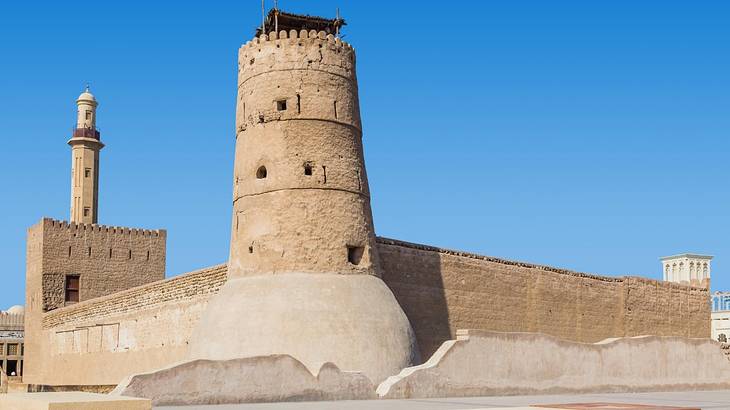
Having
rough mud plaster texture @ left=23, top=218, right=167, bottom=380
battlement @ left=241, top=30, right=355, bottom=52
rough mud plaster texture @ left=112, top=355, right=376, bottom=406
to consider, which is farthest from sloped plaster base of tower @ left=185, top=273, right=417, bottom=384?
rough mud plaster texture @ left=23, top=218, right=167, bottom=380

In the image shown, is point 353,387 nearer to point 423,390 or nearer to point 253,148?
point 423,390

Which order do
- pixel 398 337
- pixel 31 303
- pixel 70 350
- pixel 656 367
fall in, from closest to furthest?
pixel 398 337, pixel 656 367, pixel 70 350, pixel 31 303

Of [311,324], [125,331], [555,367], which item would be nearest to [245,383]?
[311,324]

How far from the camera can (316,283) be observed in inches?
680

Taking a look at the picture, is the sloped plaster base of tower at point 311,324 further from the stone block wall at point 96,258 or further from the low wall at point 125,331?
the stone block wall at point 96,258

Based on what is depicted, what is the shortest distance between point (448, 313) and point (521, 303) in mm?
2744

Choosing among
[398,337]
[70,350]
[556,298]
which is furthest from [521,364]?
[70,350]

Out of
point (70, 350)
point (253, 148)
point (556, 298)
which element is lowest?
point (70, 350)

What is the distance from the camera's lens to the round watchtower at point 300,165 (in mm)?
17703

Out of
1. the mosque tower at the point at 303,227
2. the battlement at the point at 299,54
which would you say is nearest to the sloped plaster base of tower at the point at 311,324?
the mosque tower at the point at 303,227

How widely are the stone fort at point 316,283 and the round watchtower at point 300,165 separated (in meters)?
0.03

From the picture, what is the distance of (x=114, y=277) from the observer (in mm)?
32469

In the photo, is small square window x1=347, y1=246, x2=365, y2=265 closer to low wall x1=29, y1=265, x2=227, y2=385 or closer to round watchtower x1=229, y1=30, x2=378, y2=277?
round watchtower x1=229, y1=30, x2=378, y2=277

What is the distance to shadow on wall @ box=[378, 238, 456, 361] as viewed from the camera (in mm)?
19953
